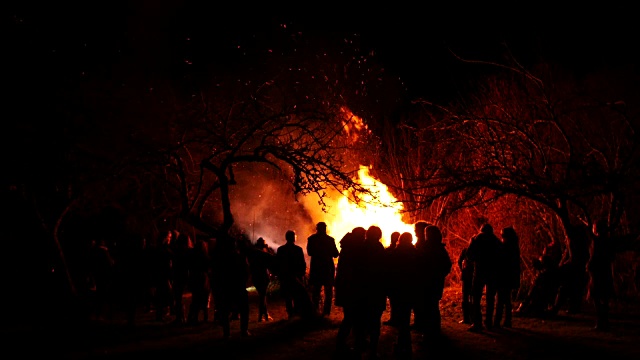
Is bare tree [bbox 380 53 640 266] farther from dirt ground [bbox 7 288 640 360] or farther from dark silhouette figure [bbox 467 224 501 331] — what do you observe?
dirt ground [bbox 7 288 640 360]

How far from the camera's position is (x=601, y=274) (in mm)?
10250

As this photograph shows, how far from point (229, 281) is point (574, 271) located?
266 inches

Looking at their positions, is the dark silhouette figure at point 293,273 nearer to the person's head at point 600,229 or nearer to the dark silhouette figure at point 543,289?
the dark silhouette figure at point 543,289

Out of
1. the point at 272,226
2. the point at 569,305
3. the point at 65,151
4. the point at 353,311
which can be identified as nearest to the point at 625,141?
the point at 569,305

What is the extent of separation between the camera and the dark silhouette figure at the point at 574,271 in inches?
457

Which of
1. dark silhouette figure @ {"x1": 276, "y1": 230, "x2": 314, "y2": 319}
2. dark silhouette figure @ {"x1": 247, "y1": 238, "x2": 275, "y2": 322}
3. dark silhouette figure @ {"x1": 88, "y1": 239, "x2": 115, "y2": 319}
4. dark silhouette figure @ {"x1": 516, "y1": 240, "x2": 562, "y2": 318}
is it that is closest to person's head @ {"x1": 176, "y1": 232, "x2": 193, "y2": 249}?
dark silhouette figure @ {"x1": 247, "y1": 238, "x2": 275, "y2": 322}

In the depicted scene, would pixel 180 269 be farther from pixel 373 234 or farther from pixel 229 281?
pixel 373 234

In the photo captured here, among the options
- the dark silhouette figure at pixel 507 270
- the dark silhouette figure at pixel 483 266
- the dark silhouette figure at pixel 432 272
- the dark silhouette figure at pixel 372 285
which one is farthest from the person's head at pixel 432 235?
the dark silhouette figure at pixel 507 270

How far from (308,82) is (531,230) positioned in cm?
868

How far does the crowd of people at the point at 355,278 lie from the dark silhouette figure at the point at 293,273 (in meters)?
0.02

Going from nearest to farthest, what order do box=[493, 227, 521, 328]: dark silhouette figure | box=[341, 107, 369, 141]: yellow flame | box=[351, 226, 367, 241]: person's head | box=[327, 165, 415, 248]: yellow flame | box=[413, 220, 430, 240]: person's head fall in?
box=[351, 226, 367, 241]: person's head → box=[413, 220, 430, 240]: person's head → box=[493, 227, 521, 328]: dark silhouette figure → box=[327, 165, 415, 248]: yellow flame → box=[341, 107, 369, 141]: yellow flame

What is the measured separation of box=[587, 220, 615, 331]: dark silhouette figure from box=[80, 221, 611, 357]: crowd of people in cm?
2

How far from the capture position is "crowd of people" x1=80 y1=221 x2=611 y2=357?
7922 mm

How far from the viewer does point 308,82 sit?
43.7 ft
